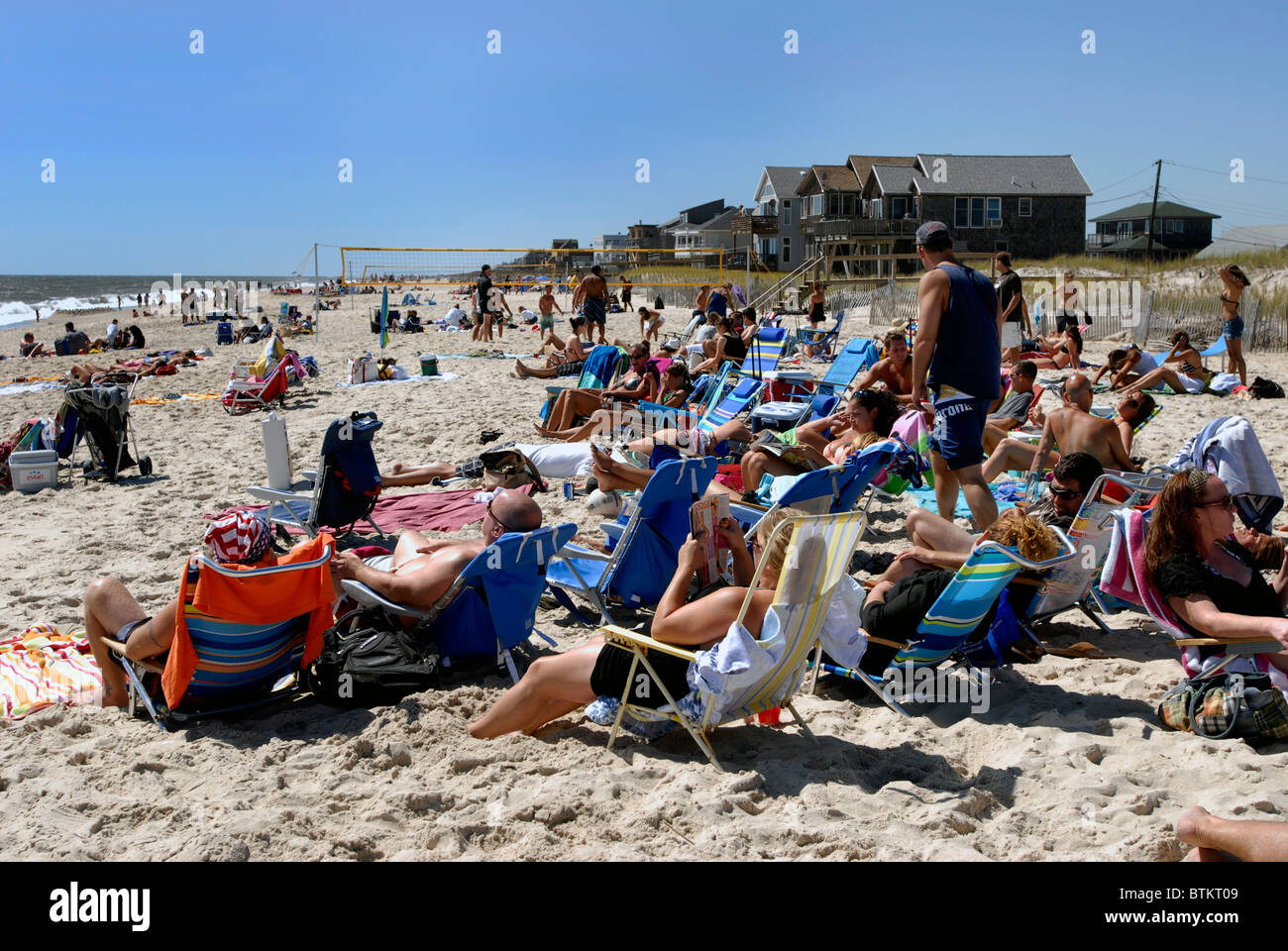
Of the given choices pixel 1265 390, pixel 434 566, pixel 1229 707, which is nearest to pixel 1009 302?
pixel 1265 390

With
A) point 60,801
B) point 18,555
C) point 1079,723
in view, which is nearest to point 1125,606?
point 1079,723

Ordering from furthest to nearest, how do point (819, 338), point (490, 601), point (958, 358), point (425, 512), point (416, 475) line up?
point (819, 338) < point (416, 475) < point (425, 512) < point (958, 358) < point (490, 601)

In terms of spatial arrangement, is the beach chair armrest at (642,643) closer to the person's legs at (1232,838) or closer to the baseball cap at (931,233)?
the person's legs at (1232,838)

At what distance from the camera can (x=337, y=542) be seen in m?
5.71

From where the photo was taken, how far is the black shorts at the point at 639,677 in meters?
2.83

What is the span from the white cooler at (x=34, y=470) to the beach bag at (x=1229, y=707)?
7.72 meters

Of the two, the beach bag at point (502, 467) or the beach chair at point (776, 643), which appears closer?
the beach chair at point (776, 643)

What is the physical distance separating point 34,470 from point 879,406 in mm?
6396

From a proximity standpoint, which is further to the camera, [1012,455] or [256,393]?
[256,393]

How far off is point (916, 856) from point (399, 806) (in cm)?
139

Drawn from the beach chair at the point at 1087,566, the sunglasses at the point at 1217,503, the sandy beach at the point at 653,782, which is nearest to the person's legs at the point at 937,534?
the beach chair at the point at 1087,566

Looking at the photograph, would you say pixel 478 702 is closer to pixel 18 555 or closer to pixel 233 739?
pixel 233 739

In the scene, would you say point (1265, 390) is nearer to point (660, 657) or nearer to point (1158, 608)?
point (1158, 608)

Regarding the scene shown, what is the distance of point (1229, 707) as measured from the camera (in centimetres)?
275
